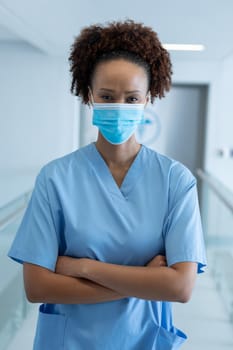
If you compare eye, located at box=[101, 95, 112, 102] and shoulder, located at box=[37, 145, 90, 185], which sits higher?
eye, located at box=[101, 95, 112, 102]

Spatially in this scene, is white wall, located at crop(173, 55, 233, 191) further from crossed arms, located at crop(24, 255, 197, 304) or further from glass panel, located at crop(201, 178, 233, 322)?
crossed arms, located at crop(24, 255, 197, 304)

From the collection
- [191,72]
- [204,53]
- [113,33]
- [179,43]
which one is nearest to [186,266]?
[113,33]

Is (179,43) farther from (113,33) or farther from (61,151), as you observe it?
(113,33)

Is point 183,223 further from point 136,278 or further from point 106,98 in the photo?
point 106,98

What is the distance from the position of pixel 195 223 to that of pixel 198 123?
13.0ft

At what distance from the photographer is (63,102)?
4469 mm

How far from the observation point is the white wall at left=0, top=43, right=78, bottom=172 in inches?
165

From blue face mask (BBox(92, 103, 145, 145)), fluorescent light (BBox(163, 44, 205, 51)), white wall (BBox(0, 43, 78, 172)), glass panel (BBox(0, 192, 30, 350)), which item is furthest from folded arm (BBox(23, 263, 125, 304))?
white wall (BBox(0, 43, 78, 172))

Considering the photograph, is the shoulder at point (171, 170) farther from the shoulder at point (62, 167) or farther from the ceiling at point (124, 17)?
the ceiling at point (124, 17)

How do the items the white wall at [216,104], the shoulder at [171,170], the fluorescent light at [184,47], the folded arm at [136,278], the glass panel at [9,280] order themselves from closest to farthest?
1. the folded arm at [136,278]
2. the shoulder at [171,170]
3. the glass panel at [9,280]
4. the fluorescent light at [184,47]
5. the white wall at [216,104]

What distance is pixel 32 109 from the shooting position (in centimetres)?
433

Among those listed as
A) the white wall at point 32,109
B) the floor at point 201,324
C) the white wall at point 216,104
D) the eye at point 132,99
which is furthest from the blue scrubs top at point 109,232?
the white wall at point 216,104

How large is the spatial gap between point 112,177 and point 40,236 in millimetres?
235

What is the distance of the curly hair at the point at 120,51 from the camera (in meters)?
0.98
